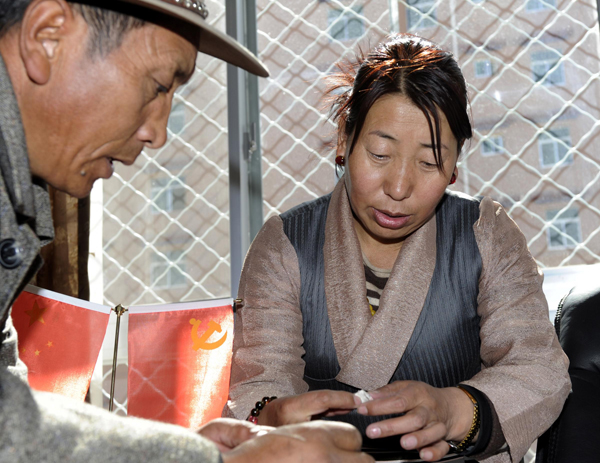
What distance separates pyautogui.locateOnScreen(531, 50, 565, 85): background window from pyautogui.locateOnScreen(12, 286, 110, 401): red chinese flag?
1.83 m

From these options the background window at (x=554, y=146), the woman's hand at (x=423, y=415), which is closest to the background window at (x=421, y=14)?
the background window at (x=554, y=146)

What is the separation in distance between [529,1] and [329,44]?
82cm

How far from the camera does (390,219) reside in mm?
1336

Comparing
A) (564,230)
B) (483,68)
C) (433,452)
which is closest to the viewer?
(433,452)

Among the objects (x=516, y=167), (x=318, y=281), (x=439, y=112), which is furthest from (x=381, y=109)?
(x=516, y=167)

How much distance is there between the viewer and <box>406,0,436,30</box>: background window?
2520 mm

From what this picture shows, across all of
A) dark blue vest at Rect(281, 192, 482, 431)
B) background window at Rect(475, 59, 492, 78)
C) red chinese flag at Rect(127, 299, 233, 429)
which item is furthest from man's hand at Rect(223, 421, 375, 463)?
background window at Rect(475, 59, 492, 78)

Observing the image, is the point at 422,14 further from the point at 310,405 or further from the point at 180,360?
the point at 310,405

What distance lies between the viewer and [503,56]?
95.3 inches

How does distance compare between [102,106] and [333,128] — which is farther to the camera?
[333,128]

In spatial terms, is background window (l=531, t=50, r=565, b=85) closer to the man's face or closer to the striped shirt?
the striped shirt

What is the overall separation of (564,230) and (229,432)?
6.19 feet

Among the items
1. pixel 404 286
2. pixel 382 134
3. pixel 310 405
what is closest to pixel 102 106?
pixel 310 405

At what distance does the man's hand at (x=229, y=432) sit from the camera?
0.80m
